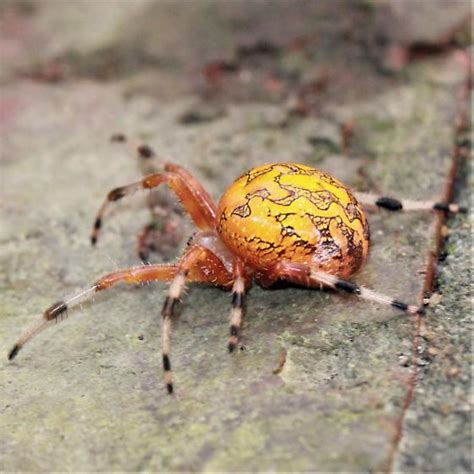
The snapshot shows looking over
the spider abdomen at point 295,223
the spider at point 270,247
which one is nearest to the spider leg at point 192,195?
the spider at point 270,247

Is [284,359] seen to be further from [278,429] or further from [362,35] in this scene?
[362,35]

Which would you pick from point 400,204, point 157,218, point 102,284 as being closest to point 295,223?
point 400,204

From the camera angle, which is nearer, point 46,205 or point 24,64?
point 46,205

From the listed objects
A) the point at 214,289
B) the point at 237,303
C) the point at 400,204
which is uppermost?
the point at 400,204

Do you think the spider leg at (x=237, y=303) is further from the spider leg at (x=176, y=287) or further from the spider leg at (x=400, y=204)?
the spider leg at (x=400, y=204)

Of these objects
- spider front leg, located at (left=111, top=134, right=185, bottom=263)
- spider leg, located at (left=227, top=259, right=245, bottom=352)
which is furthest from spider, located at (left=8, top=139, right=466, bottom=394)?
spider front leg, located at (left=111, top=134, right=185, bottom=263)

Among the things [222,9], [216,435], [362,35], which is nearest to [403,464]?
[216,435]

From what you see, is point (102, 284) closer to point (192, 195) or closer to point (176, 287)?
point (176, 287)
